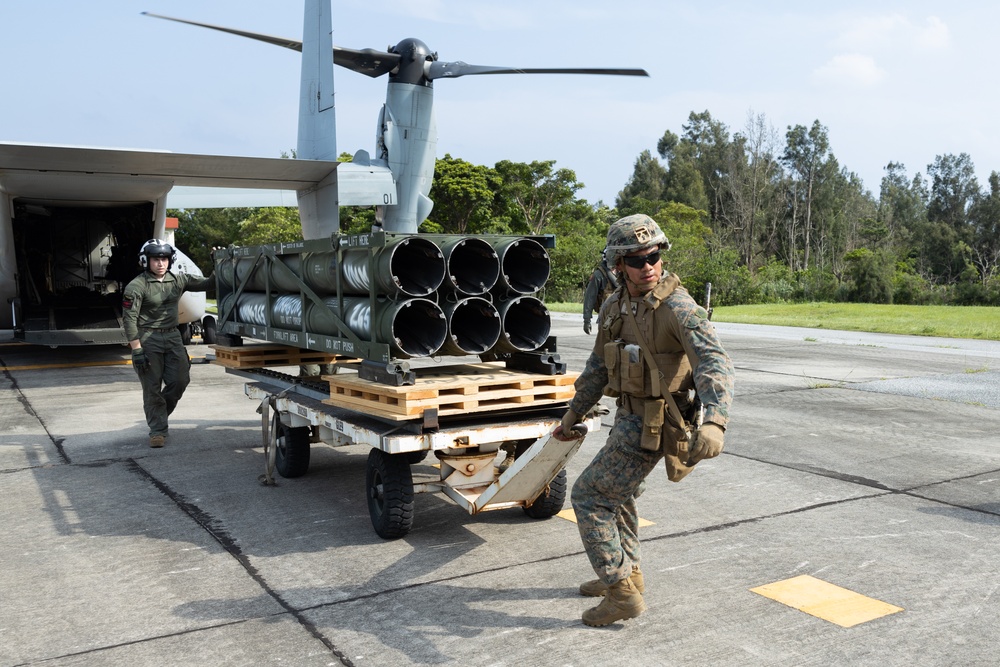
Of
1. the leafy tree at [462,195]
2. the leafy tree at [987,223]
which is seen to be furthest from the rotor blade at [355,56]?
the leafy tree at [987,223]

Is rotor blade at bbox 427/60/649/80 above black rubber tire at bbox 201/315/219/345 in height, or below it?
above

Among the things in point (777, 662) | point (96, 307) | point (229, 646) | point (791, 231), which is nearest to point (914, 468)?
point (777, 662)

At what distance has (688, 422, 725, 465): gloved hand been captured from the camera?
147 inches

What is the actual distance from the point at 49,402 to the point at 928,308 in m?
29.3

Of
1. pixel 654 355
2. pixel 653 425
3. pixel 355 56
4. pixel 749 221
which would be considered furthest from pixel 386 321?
pixel 749 221

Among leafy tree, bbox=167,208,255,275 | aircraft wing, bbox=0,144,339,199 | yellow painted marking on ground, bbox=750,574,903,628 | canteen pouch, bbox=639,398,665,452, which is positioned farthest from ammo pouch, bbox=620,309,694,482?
leafy tree, bbox=167,208,255,275

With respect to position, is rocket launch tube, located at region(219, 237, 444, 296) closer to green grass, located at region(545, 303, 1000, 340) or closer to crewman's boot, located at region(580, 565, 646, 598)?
crewman's boot, located at region(580, 565, 646, 598)

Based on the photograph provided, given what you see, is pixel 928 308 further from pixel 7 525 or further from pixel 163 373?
pixel 7 525

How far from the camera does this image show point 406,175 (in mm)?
17672

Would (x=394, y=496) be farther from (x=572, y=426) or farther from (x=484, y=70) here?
(x=484, y=70)

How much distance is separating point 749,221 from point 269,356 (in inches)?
2427

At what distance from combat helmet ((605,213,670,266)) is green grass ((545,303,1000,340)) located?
19.9 m

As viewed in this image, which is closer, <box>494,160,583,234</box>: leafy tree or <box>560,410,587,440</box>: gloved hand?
<box>560,410,587,440</box>: gloved hand

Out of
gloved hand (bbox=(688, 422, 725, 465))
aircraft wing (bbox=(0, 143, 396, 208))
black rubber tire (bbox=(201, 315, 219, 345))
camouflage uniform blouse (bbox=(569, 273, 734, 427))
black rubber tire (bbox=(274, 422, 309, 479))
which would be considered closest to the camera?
gloved hand (bbox=(688, 422, 725, 465))
